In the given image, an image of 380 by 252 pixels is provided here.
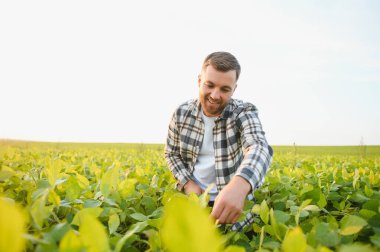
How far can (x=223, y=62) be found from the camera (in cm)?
239

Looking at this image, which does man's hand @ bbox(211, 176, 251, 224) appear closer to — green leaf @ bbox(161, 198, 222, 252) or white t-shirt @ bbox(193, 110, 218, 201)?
green leaf @ bbox(161, 198, 222, 252)

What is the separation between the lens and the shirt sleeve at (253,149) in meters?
1.63

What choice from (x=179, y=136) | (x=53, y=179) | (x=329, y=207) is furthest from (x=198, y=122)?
(x=53, y=179)

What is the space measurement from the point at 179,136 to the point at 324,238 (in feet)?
6.67

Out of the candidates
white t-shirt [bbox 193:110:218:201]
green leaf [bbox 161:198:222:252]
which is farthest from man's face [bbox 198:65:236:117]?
green leaf [bbox 161:198:222:252]

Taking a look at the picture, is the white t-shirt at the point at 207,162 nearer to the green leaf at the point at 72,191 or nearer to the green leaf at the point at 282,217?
the green leaf at the point at 282,217

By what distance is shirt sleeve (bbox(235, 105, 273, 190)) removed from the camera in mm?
1633

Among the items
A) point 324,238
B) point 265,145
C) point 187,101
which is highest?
point 187,101

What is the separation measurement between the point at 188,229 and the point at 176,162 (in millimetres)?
2402

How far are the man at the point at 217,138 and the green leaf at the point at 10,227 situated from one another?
1.17 m

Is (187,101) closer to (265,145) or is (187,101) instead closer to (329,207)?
(265,145)

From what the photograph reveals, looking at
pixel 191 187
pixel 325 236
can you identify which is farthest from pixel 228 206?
pixel 191 187

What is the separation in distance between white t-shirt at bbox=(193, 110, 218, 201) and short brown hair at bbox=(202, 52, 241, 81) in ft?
1.67

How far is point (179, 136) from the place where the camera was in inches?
117
